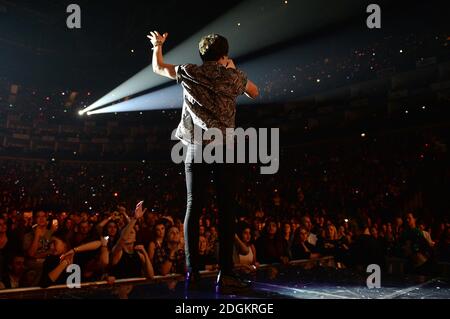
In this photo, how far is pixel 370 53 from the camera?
52.3ft

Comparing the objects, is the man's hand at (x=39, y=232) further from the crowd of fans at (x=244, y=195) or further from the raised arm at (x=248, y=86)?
the raised arm at (x=248, y=86)

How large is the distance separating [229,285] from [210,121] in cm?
94

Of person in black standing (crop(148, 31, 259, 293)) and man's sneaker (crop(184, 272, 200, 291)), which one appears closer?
person in black standing (crop(148, 31, 259, 293))

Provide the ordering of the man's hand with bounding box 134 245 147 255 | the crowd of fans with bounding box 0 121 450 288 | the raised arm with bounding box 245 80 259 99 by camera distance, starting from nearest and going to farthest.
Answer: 1. the raised arm with bounding box 245 80 259 99
2. the man's hand with bounding box 134 245 147 255
3. the crowd of fans with bounding box 0 121 450 288

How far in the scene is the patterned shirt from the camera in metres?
1.94

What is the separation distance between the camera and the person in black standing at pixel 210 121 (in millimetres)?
1949

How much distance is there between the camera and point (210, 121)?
194 centimetres

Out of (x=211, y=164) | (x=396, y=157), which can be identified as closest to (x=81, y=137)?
(x=396, y=157)

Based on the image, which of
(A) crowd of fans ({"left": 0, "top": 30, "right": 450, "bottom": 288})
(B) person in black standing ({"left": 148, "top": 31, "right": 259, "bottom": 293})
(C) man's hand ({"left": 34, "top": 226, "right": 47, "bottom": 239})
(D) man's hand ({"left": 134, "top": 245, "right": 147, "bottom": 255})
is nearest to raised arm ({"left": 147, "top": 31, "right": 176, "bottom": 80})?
(B) person in black standing ({"left": 148, "top": 31, "right": 259, "bottom": 293})

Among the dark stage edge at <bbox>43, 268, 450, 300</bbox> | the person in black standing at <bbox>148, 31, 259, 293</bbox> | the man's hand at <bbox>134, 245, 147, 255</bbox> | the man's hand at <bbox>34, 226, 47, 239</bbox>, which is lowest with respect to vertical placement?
the man's hand at <bbox>134, 245, 147, 255</bbox>

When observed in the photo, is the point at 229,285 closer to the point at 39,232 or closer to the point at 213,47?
the point at 213,47

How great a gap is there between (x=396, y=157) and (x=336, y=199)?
104 inches
